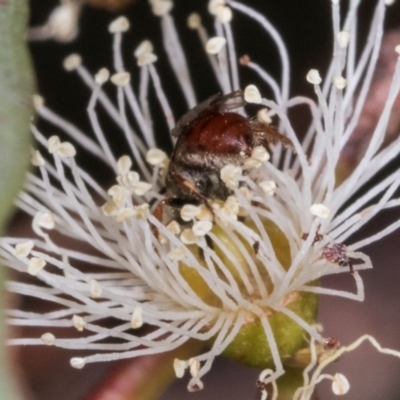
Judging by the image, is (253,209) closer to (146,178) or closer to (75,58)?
(146,178)

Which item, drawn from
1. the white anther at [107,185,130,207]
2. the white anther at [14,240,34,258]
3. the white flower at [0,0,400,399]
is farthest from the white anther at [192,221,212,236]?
the white anther at [14,240,34,258]

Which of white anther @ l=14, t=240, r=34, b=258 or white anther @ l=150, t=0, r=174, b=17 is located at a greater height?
white anther @ l=150, t=0, r=174, b=17

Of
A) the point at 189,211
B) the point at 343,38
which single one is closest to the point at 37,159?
the point at 189,211

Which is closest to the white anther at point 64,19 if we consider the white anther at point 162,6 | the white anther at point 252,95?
the white anther at point 162,6

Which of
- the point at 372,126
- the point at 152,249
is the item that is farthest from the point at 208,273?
the point at 372,126

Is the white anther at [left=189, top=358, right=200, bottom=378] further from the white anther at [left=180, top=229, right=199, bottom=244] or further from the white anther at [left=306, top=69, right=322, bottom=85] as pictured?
the white anther at [left=306, top=69, right=322, bottom=85]
